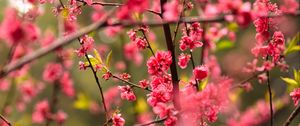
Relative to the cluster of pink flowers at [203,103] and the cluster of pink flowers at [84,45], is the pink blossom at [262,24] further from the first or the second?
the cluster of pink flowers at [84,45]

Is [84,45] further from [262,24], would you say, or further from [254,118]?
[254,118]

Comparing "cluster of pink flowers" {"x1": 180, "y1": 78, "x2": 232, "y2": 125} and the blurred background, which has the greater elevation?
the blurred background

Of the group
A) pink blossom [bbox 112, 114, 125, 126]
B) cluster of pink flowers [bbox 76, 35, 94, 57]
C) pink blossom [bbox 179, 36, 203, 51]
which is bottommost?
pink blossom [bbox 112, 114, 125, 126]

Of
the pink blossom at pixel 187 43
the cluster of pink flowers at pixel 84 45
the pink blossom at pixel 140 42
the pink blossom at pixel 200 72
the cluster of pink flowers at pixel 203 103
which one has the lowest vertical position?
the cluster of pink flowers at pixel 203 103

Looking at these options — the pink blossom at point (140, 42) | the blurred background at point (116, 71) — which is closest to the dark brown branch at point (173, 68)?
the pink blossom at point (140, 42)

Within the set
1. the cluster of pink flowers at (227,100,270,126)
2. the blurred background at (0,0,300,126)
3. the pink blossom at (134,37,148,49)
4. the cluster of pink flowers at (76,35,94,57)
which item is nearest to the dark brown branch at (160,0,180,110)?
the pink blossom at (134,37,148,49)

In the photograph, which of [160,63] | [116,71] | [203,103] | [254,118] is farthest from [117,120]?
[116,71]

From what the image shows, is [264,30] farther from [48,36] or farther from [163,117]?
[48,36]

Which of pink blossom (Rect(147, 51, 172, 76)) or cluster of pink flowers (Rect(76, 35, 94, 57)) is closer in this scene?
pink blossom (Rect(147, 51, 172, 76))

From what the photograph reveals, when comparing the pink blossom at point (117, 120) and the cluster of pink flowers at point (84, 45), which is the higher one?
the cluster of pink flowers at point (84, 45)

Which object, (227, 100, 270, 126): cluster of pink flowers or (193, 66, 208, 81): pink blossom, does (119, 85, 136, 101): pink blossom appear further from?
(227, 100, 270, 126): cluster of pink flowers

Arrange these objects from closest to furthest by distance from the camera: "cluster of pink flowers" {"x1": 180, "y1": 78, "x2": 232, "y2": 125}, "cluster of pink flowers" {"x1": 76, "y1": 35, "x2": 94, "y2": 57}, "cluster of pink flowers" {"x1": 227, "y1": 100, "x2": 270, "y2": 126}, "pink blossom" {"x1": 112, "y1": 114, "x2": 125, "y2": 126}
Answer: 1. "cluster of pink flowers" {"x1": 180, "y1": 78, "x2": 232, "y2": 125}
2. "pink blossom" {"x1": 112, "y1": 114, "x2": 125, "y2": 126}
3. "cluster of pink flowers" {"x1": 76, "y1": 35, "x2": 94, "y2": 57}
4. "cluster of pink flowers" {"x1": 227, "y1": 100, "x2": 270, "y2": 126}

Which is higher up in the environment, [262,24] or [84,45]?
[84,45]

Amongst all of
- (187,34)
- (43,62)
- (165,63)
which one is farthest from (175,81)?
(43,62)
